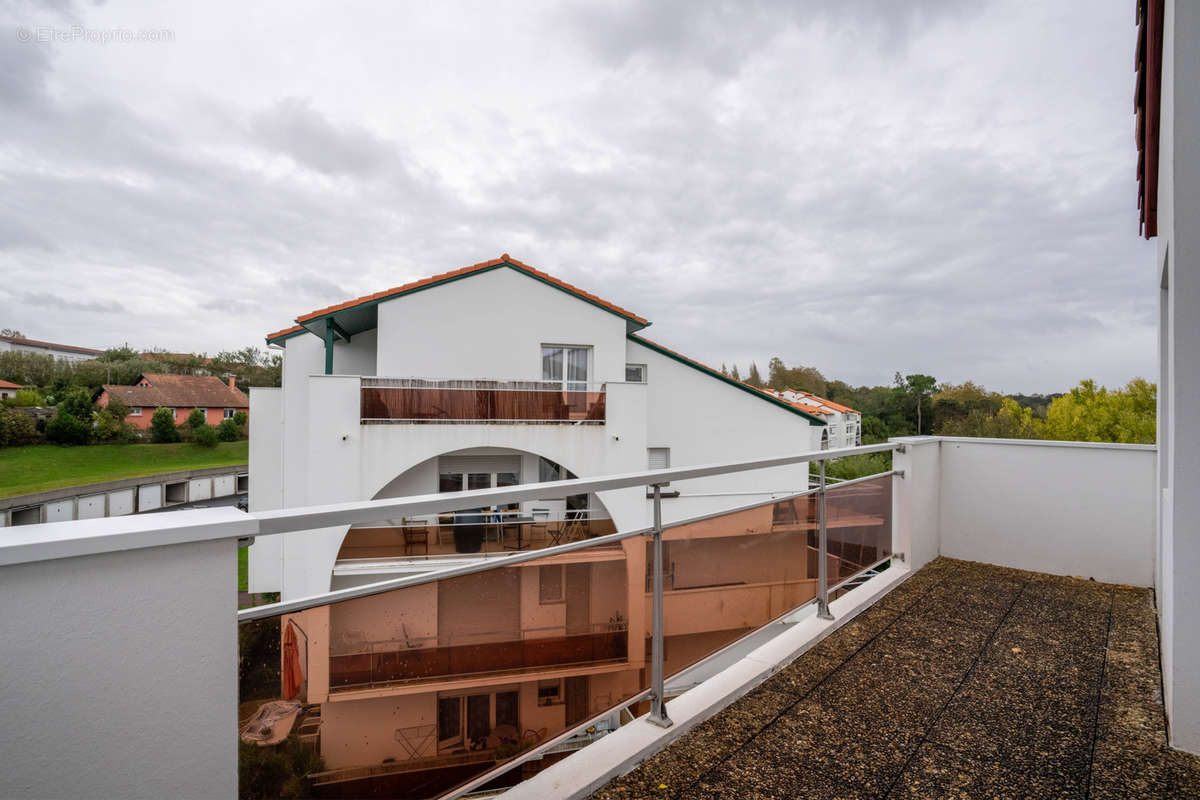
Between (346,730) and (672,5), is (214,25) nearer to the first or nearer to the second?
(672,5)

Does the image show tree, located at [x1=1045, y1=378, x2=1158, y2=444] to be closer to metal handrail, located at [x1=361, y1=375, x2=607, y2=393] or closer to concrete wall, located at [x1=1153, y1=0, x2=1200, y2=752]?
metal handrail, located at [x1=361, y1=375, x2=607, y2=393]

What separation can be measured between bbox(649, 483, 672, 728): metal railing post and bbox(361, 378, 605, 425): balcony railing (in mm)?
10182

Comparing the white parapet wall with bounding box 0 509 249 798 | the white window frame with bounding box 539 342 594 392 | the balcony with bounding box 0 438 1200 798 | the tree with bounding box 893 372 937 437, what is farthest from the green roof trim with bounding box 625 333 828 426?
the tree with bounding box 893 372 937 437

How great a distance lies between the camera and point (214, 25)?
27.6 metres

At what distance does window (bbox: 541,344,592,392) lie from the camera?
14641mm

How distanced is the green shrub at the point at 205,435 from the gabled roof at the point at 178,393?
91.8 inches

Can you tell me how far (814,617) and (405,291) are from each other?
40.4ft

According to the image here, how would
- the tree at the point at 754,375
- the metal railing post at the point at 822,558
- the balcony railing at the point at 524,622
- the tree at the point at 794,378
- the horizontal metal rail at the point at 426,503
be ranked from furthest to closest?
the tree at the point at 754,375, the tree at the point at 794,378, the metal railing post at the point at 822,558, the balcony railing at the point at 524,622, the horizontal metal rail at the point at 426,503

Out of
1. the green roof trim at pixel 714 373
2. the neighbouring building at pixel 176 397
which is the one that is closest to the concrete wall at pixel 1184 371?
the green roof trim at pixel 714 373

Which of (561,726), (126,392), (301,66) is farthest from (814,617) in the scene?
(126,392)

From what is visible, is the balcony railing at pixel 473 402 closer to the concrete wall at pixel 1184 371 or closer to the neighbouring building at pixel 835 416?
the concrete wall at pixel 1184 371

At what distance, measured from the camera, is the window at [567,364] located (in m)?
14.6

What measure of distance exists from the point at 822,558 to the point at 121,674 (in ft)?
11.0

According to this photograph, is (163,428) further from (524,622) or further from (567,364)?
(524,622)
